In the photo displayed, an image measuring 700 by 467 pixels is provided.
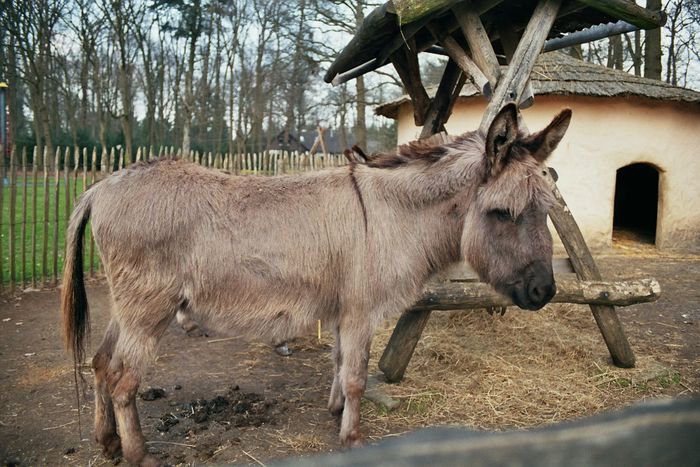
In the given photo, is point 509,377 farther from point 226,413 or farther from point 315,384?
point 226,413

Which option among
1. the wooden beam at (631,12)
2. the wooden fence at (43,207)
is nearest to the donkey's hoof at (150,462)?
the wooden fence at (43,207)

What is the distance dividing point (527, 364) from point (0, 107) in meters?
18.7

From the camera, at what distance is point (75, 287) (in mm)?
3281

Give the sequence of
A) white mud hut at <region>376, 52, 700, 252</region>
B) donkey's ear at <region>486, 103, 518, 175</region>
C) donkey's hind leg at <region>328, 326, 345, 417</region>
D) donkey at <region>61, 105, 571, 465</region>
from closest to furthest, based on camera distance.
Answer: donkey's ear at <region>486, 103, 518, 175</region> < donkey at <region>61, 105, 571, 465</region> < donkey's hind leg at <region>328, 326, 345, 417</region> < white mud hut at <region>376, 52, 700, 252</region>

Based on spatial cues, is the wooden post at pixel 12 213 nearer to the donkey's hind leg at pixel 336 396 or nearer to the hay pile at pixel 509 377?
the hay pile at pixel 509 377

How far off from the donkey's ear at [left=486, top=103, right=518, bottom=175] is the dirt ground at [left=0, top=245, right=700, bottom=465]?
2.01 meters

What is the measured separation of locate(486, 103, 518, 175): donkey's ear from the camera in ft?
9.60

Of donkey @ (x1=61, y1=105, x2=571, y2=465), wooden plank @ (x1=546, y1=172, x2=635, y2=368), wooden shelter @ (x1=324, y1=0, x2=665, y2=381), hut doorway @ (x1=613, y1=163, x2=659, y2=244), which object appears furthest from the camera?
hut doorway @ (x1=613, y1=163, x2=659, y2=244)

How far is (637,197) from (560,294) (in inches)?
498

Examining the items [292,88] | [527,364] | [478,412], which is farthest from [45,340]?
[292,88]

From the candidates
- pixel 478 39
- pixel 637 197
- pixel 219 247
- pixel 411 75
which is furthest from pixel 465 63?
pixel 637 197

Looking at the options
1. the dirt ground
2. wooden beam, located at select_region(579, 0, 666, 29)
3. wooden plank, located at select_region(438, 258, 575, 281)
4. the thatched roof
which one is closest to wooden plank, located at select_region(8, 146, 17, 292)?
the dirt ground

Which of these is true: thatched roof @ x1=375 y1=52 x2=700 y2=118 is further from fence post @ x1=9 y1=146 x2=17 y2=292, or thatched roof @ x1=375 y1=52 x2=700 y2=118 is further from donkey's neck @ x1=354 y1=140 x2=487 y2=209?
fence post @ x1=9 y1=146 x2=17 y2=292

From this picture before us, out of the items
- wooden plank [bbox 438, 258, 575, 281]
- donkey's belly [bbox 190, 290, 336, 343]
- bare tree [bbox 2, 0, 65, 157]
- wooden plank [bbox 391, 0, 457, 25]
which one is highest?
bare tree [bbox 2, 0, 65, 157]
